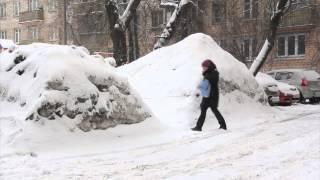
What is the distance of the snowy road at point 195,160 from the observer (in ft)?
25.4

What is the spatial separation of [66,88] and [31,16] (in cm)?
5459

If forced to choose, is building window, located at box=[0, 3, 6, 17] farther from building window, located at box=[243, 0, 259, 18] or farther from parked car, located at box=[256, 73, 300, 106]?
parked car, located at box=[256, 73, 300, 106]

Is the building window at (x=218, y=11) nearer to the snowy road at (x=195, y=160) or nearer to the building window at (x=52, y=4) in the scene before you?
the building window at (x=52, y=4)

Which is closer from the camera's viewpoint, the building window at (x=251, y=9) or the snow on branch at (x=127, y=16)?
the snow on branch at (x=127, y=16)

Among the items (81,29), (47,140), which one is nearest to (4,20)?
(81,29)

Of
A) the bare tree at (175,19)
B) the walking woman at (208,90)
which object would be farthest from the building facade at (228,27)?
the walking woman at (208,90)

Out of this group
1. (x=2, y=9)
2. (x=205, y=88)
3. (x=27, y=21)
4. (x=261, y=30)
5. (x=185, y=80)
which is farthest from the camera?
(x=2, y=9)

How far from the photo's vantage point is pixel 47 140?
32.4ft

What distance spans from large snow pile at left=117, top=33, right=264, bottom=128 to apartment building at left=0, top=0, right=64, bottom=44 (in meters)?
41.6

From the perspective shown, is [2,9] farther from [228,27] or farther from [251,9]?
[251,9]

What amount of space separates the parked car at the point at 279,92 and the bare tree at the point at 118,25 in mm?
5522

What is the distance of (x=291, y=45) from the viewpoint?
4162 centimetres

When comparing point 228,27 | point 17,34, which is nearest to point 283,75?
point 228,27

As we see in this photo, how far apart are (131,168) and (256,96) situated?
8390 mm
